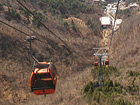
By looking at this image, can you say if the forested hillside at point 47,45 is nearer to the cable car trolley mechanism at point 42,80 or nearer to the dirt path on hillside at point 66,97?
the dirt path on hillside at point 66,97

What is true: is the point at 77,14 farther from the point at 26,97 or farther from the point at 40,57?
the point at 26,97

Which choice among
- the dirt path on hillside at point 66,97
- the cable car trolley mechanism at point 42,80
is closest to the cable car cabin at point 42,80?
the cable car trolley mechanism at point 42,80

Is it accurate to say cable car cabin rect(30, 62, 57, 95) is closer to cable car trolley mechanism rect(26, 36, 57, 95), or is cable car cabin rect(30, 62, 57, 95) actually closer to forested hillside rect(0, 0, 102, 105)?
cable car trolley mechanism rect(26, 36, 57, 95)

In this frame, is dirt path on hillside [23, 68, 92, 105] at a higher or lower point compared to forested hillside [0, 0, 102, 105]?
lower

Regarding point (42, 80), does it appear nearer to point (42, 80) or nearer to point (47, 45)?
point (42, 80)

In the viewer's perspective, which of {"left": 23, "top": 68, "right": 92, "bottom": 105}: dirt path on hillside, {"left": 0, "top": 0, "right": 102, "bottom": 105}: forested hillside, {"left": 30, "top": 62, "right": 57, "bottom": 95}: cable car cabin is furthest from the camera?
{"left": 0, "top": 0, "right": 102, "bottom": 105}: forested hillside

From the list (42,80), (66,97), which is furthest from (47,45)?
(42,80)

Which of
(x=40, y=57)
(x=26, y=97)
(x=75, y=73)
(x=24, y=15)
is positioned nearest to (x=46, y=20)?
(x=24, y=15)

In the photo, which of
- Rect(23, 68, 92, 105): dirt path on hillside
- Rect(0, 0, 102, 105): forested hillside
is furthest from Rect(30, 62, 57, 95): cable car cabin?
Rect(23, 68, 92, 105): dirt path on hillside
